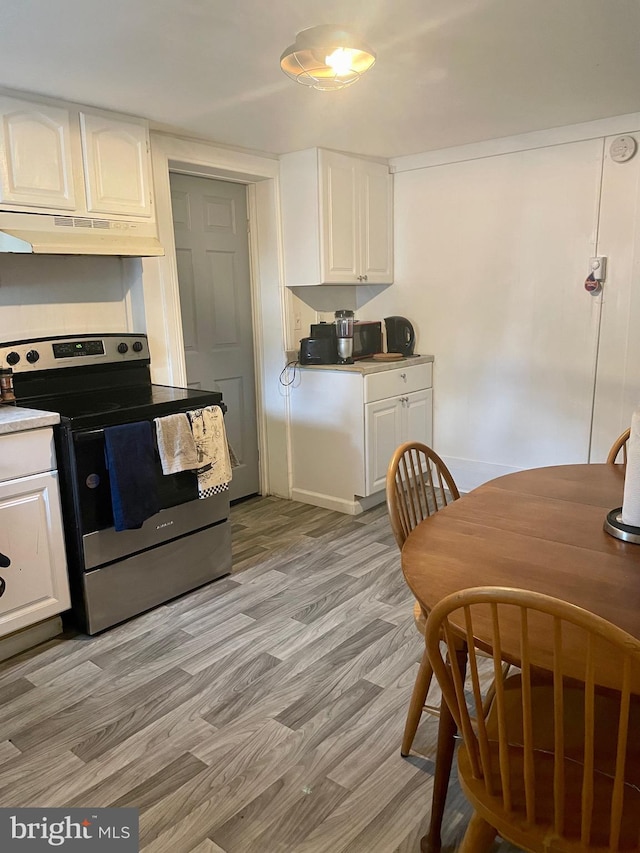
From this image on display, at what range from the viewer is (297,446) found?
4047 millimetres

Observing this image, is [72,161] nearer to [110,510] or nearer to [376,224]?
[110,510]

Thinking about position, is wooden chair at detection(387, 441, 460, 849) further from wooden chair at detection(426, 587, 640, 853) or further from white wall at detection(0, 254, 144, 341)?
white wall at detection(0, 254, 144, 341)

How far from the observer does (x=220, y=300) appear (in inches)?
150

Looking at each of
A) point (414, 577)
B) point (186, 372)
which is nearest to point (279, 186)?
point (186, 372)

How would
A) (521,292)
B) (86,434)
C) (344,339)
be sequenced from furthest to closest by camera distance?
1. (344,339)
2. (521,292)
3. (86,434)

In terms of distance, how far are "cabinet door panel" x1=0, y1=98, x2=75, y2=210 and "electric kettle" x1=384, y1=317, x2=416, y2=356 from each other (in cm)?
222

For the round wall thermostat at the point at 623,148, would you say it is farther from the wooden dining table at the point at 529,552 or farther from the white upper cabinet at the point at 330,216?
the wooden dining table at the point at 529,552

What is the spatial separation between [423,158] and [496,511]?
2.94m

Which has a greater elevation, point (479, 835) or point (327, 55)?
point (327, 55)

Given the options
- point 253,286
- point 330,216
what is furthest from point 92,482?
point 330,216

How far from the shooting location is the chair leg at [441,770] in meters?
1.44

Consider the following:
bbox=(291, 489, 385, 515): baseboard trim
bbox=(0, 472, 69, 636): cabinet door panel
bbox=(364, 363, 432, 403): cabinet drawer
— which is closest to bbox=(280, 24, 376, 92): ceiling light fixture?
bbox=(0, 472, 69, 636): cabinet door panel

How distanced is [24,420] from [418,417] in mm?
2514

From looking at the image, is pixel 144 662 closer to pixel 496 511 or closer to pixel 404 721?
pixel 404 721
